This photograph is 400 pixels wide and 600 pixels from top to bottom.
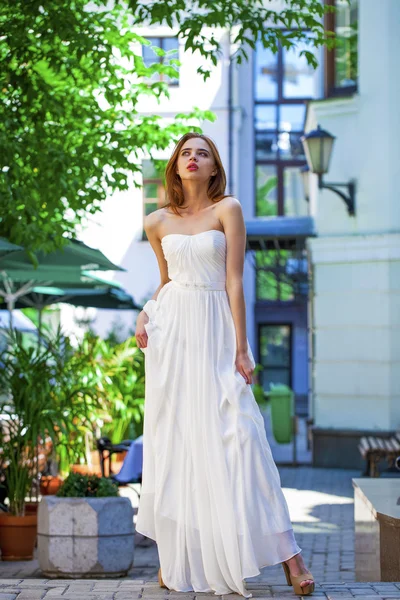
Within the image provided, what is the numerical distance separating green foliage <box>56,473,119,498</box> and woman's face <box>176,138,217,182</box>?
3.56m

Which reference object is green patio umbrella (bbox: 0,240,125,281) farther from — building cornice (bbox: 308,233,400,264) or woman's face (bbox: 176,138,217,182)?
building cornice (bbox: 308,233,400,264)

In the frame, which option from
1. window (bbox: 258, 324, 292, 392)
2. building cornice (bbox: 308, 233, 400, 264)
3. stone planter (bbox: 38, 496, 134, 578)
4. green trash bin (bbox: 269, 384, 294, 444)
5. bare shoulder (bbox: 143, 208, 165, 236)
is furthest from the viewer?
window (bbox: 258, 324, 292, 392)

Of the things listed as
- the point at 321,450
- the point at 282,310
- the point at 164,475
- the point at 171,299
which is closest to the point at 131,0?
the point at 171,299

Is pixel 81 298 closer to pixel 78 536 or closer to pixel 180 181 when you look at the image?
pixel 78 536

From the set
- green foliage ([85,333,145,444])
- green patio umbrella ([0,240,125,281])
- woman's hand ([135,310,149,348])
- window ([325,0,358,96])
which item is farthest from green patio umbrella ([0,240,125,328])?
window ([325,0,358,96])

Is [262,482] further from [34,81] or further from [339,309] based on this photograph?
[339,309]

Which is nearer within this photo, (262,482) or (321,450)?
(262,482)

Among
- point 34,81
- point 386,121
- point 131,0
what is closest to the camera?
point 131,0

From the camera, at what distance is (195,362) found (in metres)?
5.28

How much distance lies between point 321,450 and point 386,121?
15.9 ft

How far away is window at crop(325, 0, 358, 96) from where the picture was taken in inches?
698

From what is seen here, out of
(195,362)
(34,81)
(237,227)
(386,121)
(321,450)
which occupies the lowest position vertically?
(321,450)

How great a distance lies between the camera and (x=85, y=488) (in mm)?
8438

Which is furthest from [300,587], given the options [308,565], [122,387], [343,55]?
[343,55]
